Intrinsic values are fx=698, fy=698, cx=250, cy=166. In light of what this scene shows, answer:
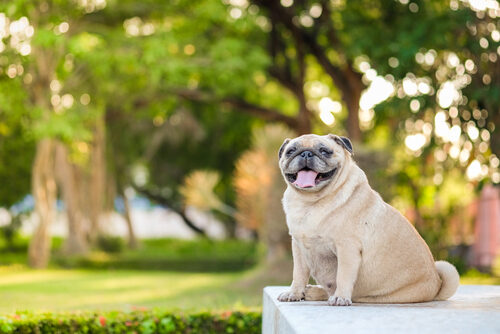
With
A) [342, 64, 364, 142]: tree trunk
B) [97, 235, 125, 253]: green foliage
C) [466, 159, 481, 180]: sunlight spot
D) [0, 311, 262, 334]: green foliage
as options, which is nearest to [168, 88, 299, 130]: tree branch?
[342, 64, 364, 142]: tree trunk

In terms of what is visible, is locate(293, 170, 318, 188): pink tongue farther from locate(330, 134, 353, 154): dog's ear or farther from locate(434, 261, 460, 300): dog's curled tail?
locate(434, 261, 460, 300): dog's curled tail

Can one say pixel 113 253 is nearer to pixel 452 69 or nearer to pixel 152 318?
pixel 452 69

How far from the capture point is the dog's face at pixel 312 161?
14.8ft

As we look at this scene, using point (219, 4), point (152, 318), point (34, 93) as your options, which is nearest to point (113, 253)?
point (34, 93)

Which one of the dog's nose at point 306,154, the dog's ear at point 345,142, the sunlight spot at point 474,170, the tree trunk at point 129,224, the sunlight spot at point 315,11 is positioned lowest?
the tree trunk at point 129,224

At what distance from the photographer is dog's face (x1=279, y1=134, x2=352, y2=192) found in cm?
450

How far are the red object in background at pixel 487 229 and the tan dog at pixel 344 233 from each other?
14253 millimetres

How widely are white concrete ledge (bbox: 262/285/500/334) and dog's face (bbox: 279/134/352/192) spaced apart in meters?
0.80

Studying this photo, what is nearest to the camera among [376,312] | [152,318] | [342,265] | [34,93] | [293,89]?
[376,312]

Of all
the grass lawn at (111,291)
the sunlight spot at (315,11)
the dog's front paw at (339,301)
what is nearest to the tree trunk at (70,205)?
the grass lawn at (111,291)

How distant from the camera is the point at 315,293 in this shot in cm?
491

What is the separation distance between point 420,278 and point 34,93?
18.8 m

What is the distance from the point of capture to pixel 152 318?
7086mm

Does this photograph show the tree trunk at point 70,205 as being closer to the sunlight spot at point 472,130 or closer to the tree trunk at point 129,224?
the tree trunk at point 129,224
